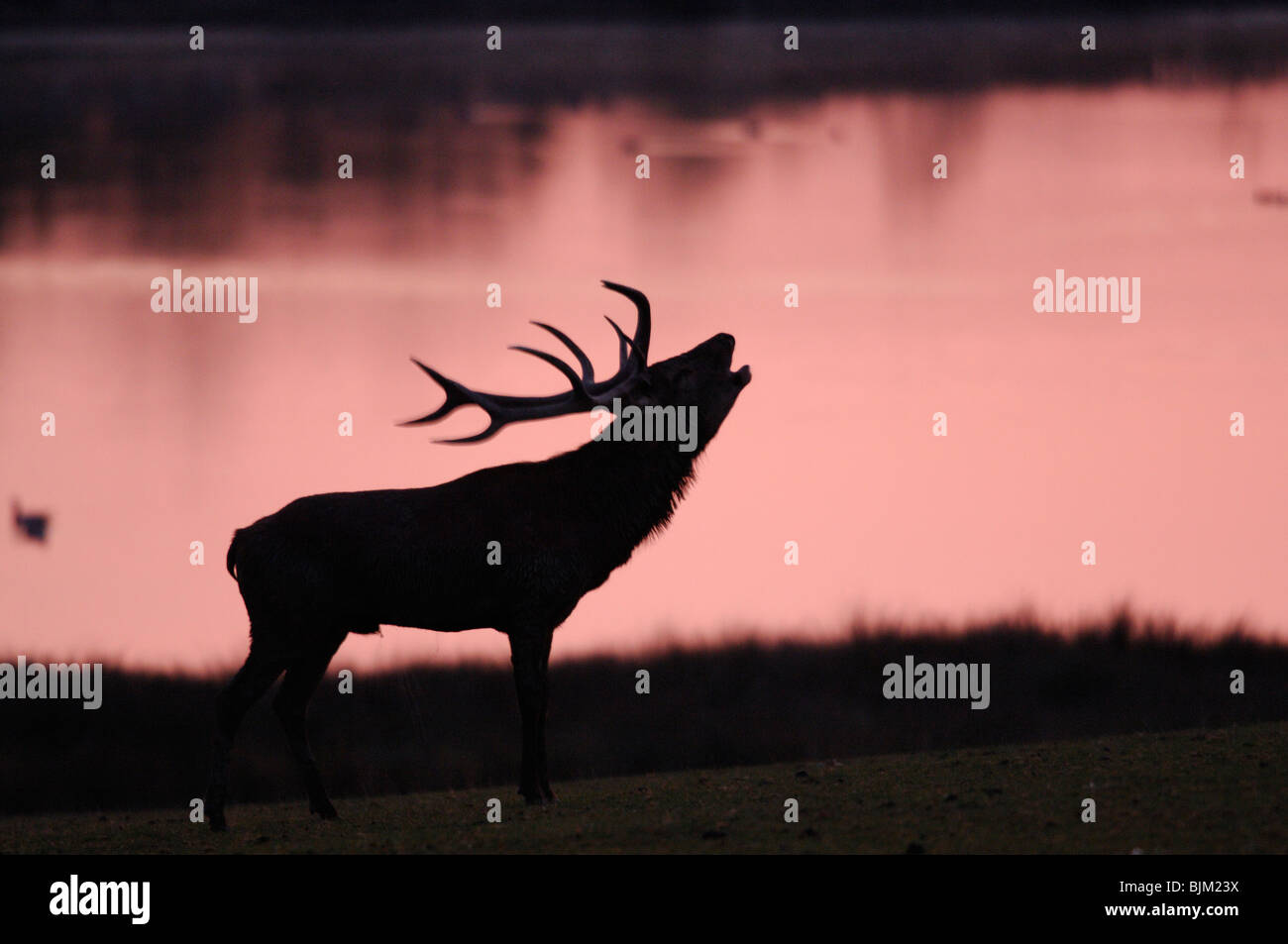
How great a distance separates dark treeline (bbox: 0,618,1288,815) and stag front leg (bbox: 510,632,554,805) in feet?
14.1

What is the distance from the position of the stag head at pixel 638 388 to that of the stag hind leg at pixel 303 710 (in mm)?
1816

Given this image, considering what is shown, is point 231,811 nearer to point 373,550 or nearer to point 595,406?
point 373,550

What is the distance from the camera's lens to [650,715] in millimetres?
19703

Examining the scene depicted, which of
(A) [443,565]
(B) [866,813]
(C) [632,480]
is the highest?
(C) [632,480]

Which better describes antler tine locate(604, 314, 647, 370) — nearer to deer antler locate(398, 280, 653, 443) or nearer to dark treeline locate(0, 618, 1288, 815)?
deer antler locate(398, 280, 653, 443)

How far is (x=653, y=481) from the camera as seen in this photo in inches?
546

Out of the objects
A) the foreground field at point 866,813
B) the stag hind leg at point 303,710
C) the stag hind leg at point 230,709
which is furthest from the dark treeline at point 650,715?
the stag hind leg at point 230,709

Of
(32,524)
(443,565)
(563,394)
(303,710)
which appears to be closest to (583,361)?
(563,394)

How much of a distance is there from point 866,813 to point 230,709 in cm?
430

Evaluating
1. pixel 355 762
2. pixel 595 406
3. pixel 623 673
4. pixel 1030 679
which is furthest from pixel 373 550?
pixel 1030 679

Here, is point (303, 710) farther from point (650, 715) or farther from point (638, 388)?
point (650, 715)

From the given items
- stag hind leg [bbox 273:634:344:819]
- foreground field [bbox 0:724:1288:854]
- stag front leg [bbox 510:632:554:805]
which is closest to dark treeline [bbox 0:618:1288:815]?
foreground field [bbox 0:724:1288:854]

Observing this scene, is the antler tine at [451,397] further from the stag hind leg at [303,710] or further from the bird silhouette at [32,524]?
the bird silhouette at [32,524]

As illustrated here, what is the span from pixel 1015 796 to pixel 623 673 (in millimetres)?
8919
